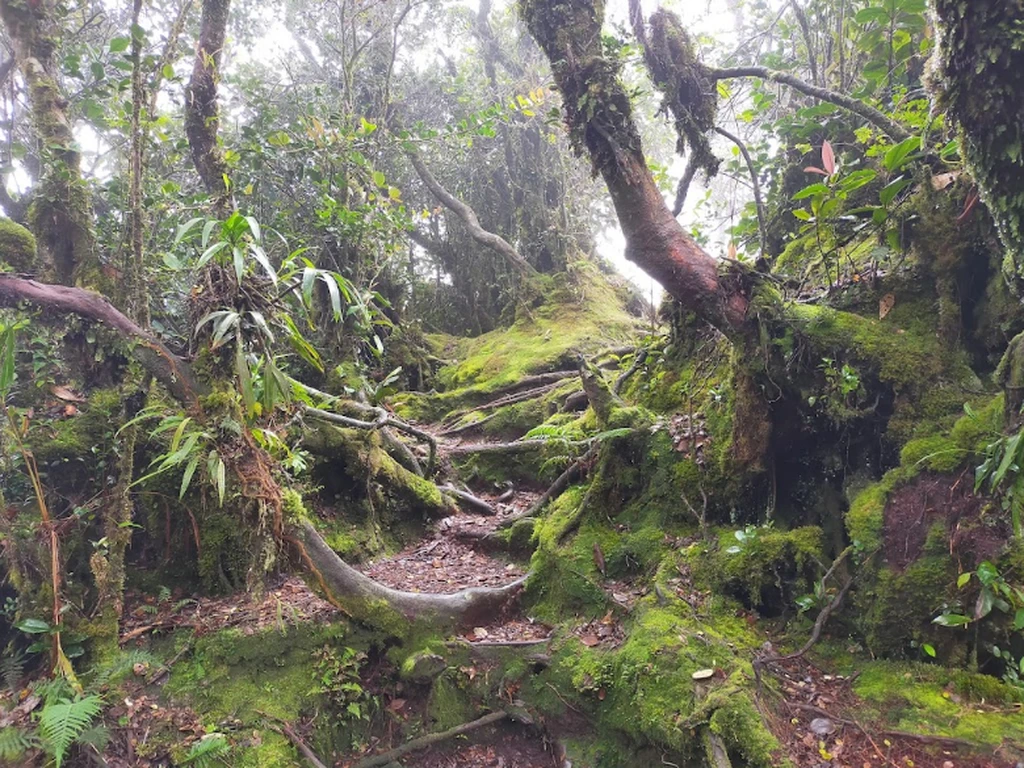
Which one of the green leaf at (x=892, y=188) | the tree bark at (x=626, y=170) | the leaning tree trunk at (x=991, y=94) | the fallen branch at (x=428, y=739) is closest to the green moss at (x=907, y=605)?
the leaning tree trunk at (x=991, y=94)

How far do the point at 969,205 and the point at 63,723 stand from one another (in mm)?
6394

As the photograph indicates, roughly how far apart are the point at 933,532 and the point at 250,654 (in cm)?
458

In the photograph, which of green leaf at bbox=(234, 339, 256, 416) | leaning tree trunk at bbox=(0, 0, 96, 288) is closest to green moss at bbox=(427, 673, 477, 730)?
green leaf at bbox=(234, 339, 256, 416)

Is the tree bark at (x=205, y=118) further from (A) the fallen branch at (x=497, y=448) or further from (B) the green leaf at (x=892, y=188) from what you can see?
(B) the green leaf at (x=892, y=188)

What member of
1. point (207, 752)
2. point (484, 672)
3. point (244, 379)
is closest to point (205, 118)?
point (244, 379)

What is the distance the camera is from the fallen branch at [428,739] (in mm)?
3834

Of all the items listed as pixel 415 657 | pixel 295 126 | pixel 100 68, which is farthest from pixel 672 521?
pixel 295 126

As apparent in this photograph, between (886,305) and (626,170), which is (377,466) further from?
(886,305)

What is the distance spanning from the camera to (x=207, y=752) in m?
3.40

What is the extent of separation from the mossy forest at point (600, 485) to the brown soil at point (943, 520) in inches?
0.7

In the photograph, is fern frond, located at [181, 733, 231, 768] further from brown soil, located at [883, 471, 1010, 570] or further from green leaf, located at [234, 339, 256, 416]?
brown soil, located at [883, 471, 1010, 570]

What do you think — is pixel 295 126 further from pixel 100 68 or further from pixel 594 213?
pixel 594 213

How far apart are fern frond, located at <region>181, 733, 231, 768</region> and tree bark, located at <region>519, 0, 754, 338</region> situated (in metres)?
4.27

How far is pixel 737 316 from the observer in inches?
164
